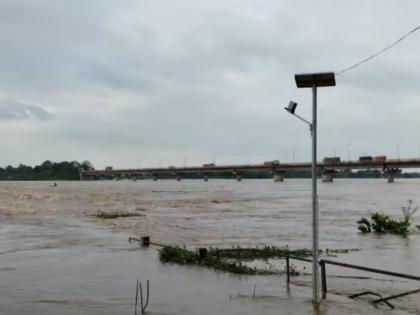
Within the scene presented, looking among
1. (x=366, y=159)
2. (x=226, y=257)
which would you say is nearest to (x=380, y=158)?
(x=366, y=159)

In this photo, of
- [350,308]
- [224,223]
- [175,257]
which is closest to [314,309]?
[350,308]

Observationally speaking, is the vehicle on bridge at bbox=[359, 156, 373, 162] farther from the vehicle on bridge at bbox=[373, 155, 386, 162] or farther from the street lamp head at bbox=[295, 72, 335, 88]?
the street lamp head at bbox=[295, 72, 335, 88]

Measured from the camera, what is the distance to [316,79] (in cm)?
1167

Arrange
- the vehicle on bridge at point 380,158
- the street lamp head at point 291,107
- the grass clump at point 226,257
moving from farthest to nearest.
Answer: the vehicle on bridge at point 380,158 < the grass clump at point 226,257 < the street lamp head at point 291,107

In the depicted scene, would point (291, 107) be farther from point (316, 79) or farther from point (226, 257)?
point (226, 257)

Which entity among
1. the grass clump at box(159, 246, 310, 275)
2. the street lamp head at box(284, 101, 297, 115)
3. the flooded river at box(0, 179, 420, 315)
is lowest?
the flooded river at box(0, 179, 420, 315)

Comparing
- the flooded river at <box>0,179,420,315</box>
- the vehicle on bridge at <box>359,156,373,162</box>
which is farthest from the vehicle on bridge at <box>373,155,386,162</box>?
the flooded river at <box>0,179,420,315</box>

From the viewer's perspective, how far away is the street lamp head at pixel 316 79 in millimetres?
11562

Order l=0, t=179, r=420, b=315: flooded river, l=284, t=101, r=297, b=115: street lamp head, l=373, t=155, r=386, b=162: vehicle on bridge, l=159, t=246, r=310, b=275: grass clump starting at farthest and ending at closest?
l=373, t=155, r=386, b=162: vehicle on bridge → l=159, t=246, r=310, b=275: grass clump → l=0, t=179, r=420, b=315: flooded river → l=284, t=101, r=297, b=115: street lamp head

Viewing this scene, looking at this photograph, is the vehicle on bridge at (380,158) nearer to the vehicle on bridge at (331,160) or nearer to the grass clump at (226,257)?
the vehicle on bridge at (331,160)

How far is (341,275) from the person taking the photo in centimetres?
1803

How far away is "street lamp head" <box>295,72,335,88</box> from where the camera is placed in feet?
37.9

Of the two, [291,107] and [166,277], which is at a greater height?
[291,107]

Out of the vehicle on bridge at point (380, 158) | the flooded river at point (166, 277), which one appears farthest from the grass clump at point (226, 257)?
the vehicle on bridge at point (380, 158)
